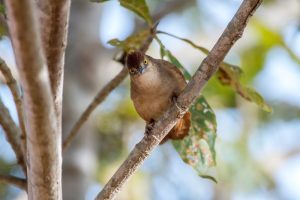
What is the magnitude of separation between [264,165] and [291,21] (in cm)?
140

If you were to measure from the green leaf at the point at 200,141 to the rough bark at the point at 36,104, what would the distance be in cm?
99

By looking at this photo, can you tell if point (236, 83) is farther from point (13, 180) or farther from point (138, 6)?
point (13, 180)

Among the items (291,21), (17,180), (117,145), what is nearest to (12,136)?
(17,180)

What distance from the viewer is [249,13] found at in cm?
178

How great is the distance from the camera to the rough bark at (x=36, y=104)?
121 centimetres

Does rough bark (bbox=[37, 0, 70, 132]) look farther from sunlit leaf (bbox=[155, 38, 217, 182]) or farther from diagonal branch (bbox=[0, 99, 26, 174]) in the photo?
sunlit leaf (bbox=[155, 38, 217, 182])

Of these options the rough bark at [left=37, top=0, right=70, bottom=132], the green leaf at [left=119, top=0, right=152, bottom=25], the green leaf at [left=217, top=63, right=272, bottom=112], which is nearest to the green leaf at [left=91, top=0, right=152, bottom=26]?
the green leaf at [left=119, top=0, right=152, bottom=25]

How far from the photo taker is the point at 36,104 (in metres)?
1.33

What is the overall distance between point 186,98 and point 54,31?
1.67 ft

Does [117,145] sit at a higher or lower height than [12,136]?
lower

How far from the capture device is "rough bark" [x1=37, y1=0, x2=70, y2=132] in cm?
145

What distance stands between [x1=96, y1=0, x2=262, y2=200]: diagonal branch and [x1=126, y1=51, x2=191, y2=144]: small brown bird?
2.25 ft

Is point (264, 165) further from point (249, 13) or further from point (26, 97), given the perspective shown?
point (26, 97)

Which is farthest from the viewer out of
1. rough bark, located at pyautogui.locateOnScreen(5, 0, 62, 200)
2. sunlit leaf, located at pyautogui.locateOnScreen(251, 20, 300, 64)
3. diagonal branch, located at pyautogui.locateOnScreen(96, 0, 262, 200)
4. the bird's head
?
sunlit leaf, located at pyautogui.locateOnScreen(251, 20, 300, 64)
